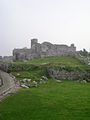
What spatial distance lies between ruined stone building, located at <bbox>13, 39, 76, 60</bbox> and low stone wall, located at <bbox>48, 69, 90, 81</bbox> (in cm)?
5524

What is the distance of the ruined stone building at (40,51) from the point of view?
141462mm

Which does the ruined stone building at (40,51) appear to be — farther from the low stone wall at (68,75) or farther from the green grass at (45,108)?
the green grass at (45,108)

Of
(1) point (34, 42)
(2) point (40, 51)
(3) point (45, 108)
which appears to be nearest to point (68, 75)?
(3) point (45, 108)

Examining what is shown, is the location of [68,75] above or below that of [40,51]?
below

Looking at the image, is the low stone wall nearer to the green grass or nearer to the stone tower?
the green grass

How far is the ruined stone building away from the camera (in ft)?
464

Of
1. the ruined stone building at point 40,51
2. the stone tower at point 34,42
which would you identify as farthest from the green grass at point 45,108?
the stone tower at point 34,42

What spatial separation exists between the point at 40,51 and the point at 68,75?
69348 mm

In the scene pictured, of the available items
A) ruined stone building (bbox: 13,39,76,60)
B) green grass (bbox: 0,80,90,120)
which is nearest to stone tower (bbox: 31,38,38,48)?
ruined stone building (bbox: 13,39,76,60)

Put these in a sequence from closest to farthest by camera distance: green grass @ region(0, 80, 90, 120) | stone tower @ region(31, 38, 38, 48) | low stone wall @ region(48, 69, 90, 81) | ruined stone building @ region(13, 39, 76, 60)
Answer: green grass @ region(0, 80, 90, 120), low stone wall @ region(48, 69, 90, 81), ruined stone building @ region(13, 39, 76, 60), stone tower @ region(31, 38, 38, 48)

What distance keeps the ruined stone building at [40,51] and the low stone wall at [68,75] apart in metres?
55.2

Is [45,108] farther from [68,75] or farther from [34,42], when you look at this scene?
[34,42]

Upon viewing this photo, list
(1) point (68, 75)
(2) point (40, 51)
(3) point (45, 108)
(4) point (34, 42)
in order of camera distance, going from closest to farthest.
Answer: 1. (3) point (45, 108)
2. (1) point (68, 75)
3. (2) point (40, 51)
4. (4) point (34, 42)

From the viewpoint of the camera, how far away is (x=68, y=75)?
79938 millimetres
